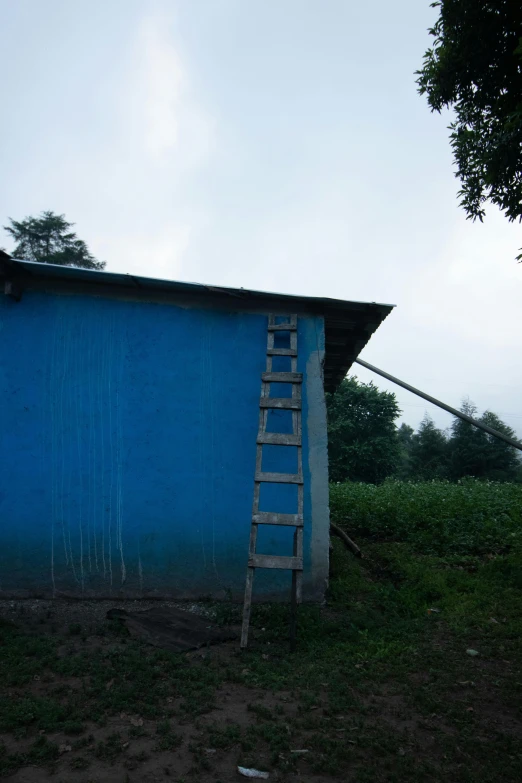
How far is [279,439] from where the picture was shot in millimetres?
5000

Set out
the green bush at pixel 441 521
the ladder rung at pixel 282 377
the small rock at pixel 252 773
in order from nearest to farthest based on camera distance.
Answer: the small rock at pixel 252 773 < the ladder rung at pixel 282 377 < the green bush at pixel 441 521

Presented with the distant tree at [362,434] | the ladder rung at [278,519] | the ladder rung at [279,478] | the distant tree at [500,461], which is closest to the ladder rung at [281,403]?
the ladder rung at [279,478]

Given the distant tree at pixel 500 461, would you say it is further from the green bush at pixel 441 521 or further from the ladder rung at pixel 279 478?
the ladder rung at pixel 279 478

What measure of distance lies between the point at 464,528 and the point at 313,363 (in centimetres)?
477

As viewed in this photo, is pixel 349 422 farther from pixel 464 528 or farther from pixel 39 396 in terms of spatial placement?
pixel 39 396

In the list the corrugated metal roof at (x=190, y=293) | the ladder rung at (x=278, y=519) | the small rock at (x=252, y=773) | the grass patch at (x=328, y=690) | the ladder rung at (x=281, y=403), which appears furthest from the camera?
the corrugated metal roof at (x=190, y=293)

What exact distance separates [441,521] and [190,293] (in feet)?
19.5

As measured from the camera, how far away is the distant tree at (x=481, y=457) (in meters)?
27.4

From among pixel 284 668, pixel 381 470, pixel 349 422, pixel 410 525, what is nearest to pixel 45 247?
pixel 349 422

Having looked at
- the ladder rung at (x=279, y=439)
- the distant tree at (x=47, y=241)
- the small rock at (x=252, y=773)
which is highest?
the distant tree at (x=47, y=241)

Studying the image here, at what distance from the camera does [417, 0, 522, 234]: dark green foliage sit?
4.89 m

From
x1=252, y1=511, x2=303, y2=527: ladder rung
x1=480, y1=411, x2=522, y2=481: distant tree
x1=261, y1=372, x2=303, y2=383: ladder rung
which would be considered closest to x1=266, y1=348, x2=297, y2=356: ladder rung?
x1=261, y1=372, x2=303, y2=383: ladder rung

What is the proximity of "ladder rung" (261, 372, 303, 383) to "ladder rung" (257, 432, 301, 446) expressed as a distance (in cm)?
57

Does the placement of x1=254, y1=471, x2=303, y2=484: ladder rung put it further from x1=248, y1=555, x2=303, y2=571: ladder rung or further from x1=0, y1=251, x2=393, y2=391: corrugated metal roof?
x1=0, y1=251, x2=393, y2=391: corrugated metal roof
